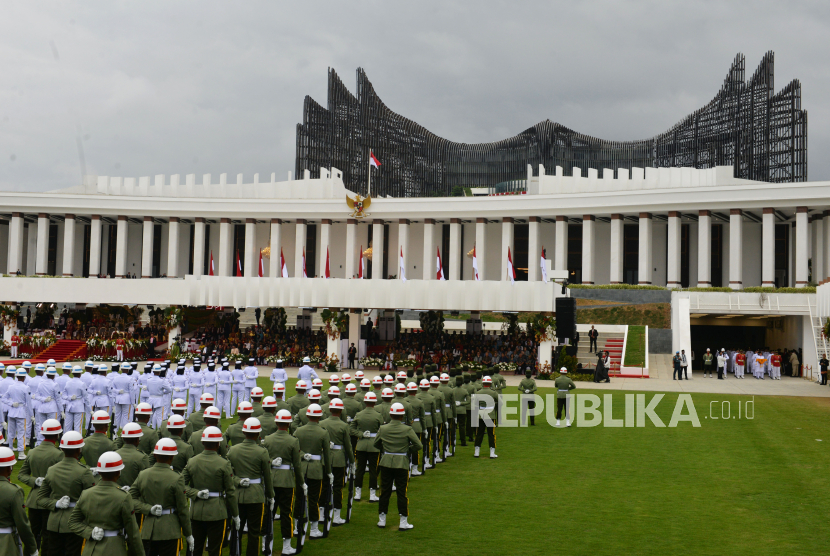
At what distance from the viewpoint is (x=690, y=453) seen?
1781cm

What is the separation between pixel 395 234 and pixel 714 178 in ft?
85.9

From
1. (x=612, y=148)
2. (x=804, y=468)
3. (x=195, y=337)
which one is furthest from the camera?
(x=612, y=148)

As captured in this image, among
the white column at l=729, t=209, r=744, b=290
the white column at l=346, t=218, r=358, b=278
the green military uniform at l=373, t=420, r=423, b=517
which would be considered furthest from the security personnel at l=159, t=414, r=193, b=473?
the white column at l=346, t=218, r=358, b=278

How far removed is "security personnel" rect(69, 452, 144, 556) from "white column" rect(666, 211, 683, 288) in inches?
1993

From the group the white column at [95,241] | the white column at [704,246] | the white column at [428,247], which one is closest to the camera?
the white column at [704,246]

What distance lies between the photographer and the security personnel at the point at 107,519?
7.24 metres

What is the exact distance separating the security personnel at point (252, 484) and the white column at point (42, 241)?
187 feet

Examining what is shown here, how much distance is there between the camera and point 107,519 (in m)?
7.25

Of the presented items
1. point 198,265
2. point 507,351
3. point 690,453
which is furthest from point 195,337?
point 690,453

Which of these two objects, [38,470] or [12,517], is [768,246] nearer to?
[38,470]

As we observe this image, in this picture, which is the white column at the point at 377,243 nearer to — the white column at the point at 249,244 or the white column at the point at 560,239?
the white column at the point at 249,244

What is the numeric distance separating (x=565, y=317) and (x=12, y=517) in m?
19.1

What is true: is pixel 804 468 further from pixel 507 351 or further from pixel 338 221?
pixel 338 221

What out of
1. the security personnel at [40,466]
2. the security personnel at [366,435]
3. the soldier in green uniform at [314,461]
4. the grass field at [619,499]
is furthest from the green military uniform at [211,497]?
the security personnel at [366,435]
